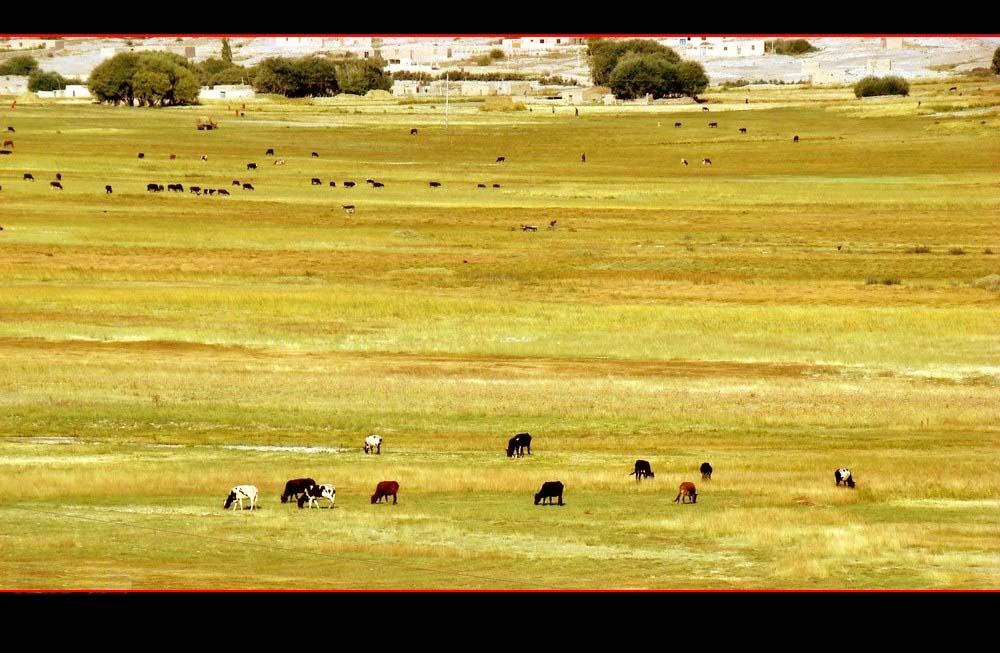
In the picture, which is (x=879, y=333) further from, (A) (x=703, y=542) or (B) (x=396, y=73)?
(B) (x=396, y=73)

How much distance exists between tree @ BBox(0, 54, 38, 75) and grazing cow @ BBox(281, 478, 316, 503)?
496ft

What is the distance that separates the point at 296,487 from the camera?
28969mm

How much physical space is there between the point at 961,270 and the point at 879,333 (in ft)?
44.0

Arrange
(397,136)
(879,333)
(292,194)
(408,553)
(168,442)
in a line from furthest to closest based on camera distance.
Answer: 1. (397,136)
2. (292,194)
3. (879,333)
4. (168,442)
5. (408,553)

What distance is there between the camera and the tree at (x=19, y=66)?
174250 mm

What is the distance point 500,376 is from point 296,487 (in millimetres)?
13923

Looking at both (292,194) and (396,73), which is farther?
(396,73)

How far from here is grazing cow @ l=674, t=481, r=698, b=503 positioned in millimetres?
29484

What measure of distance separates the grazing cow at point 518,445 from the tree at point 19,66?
5797 inches

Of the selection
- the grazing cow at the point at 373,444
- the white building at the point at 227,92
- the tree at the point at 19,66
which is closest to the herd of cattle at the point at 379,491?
the grazing cow at the point at 373,444

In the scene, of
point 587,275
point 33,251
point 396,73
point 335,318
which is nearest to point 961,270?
point 587,275

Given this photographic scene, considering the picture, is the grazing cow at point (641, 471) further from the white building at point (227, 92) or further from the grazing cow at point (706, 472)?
the white building at point (227, 92)

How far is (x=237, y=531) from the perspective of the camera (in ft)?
88.1

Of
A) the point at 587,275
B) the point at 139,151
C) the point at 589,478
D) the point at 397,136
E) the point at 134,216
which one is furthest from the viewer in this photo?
the point at 397,136
